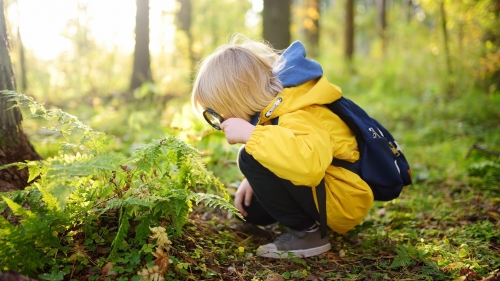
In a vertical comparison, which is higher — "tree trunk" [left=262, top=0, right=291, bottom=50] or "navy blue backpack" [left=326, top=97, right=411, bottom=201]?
"tree trunk" [left=262, top=0, right=291, bottom=50]

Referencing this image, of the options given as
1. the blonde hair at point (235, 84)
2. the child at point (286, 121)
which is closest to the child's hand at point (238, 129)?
the child at point (286, 121)

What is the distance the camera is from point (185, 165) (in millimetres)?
2449

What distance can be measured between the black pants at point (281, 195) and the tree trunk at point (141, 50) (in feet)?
21.2

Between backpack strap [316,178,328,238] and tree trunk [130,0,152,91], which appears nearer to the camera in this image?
backpack strap [316,178,328,238]

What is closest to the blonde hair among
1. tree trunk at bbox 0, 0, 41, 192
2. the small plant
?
the small plant

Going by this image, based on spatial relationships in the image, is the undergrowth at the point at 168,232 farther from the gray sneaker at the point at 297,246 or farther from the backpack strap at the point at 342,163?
the backpack strap at the point at 342,163

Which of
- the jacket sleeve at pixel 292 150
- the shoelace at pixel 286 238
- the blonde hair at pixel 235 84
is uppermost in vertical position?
the blonde hair at pixel 235 84

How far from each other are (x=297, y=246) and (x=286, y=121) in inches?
34.2

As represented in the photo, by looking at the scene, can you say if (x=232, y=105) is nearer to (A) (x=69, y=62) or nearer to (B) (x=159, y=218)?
(B) (x=159, y=218)

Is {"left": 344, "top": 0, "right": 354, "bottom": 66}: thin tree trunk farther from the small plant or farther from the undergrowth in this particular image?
the small plant

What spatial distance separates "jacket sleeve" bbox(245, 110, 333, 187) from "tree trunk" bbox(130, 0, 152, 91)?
6698 millimetres

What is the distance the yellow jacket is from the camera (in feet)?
7.51

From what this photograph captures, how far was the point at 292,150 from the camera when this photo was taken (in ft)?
7.45

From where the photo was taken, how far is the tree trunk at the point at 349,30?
13547 millimetres
